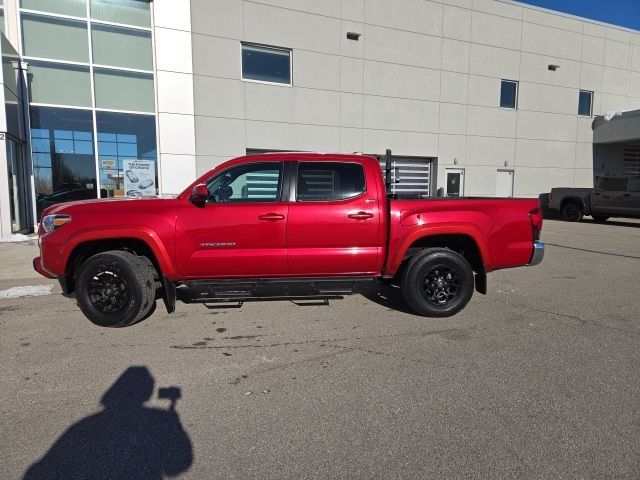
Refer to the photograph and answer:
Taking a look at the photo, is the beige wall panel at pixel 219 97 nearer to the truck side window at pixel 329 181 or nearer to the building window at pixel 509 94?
the truck side window at pixel 329 181

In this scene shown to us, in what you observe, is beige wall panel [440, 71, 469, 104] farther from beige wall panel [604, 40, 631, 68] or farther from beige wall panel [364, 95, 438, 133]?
beige wall panel [604, 40, 631, 68]

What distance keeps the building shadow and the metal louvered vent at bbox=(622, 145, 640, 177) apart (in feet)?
84.8

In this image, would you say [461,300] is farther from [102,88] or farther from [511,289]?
[102,88]

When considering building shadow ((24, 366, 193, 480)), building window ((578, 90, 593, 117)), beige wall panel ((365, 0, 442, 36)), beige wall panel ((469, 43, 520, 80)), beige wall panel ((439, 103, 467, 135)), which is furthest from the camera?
building window ((578, 90, 593, 117))

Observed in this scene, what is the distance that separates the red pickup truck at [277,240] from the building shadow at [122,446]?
Result: 5.63 ft

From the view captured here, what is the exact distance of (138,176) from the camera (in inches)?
481

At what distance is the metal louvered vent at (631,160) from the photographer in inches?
853

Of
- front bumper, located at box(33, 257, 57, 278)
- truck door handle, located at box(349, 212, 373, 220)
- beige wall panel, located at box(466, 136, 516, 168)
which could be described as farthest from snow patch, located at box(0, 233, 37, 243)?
beige wall panel, located at box(466, 136, 516, 168)

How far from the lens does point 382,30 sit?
1559cm

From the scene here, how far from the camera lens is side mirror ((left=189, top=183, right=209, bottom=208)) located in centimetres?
450

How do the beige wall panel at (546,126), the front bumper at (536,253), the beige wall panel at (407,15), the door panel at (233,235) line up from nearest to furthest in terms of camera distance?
the door panel at (233,235)
the front bumper at (536,253)
the beige wall panel at (407,15)
the beige wall panel at (546,126)

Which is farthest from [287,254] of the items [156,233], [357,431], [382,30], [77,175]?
[382,30]

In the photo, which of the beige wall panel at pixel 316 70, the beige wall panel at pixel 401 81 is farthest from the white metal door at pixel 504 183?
the beige wall panel at pixel 316 70

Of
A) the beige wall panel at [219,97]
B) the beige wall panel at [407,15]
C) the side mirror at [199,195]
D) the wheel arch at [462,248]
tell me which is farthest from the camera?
the beige wall panel at [407,15]
